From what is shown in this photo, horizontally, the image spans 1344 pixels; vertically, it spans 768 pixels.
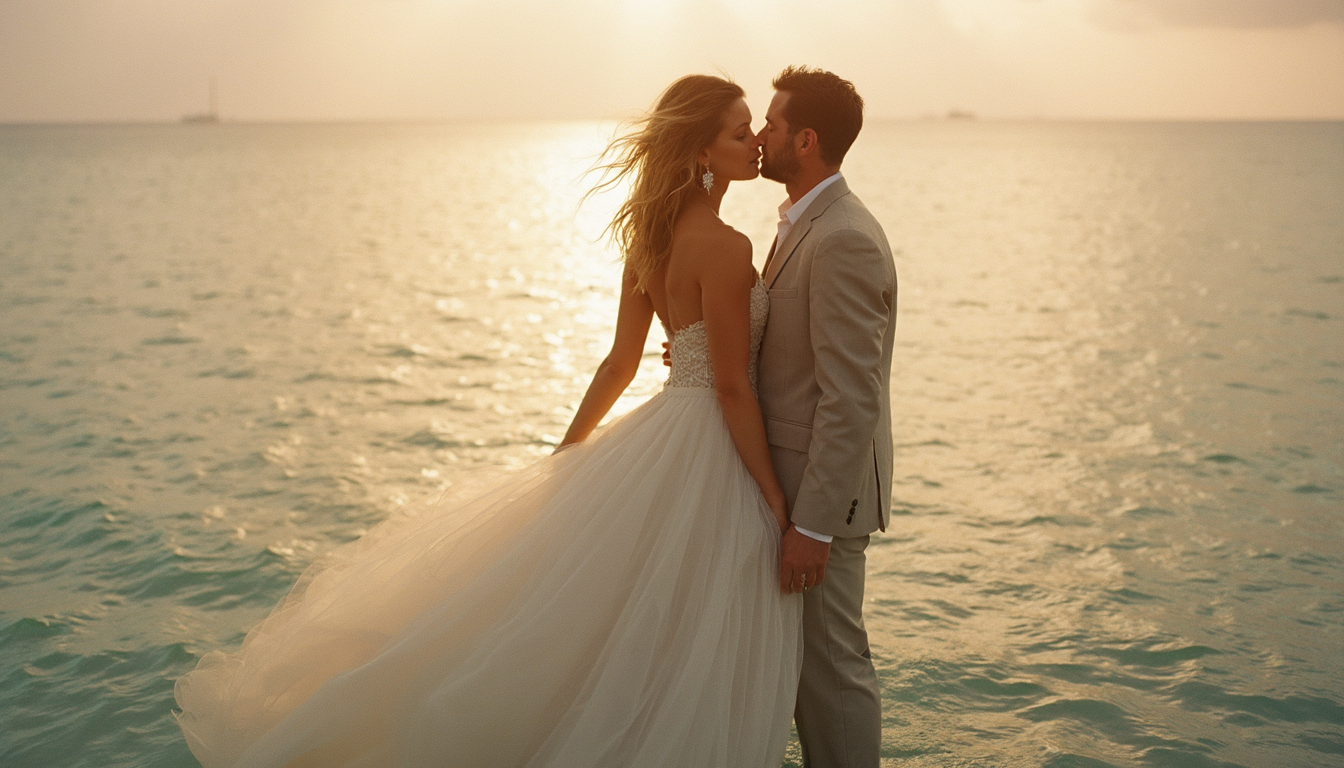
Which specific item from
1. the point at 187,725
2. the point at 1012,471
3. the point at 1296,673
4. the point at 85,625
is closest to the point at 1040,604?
the point at 1296,673

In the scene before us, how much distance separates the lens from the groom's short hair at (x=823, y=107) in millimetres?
3227

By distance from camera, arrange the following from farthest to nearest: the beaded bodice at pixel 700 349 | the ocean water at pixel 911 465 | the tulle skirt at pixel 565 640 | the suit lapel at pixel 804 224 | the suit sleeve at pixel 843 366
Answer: the ocean water at pixel 911 465, the beaded bodice at pixel 700 349, the suit lapel at pixel 804 224, the suit sleeve at pixel 843 366, the tulle skirt at pixel 565 640

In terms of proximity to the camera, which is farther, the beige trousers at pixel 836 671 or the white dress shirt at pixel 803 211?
the beige trousers at pixel 836 671

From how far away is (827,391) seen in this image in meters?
3.07

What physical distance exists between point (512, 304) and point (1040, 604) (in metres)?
12.7

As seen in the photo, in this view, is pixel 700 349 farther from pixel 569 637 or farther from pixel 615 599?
pixel 569 637

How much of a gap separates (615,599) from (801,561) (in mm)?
573

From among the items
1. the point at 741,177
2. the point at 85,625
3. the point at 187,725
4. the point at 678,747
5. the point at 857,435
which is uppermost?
the point at 741,177

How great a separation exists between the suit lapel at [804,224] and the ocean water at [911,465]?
1053mm

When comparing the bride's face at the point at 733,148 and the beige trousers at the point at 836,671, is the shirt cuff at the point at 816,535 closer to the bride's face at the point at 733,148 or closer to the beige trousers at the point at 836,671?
the beige trousers at the point at 836,671

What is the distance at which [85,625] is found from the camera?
219 inches

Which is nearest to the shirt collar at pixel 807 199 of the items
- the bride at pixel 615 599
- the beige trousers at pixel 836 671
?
the bride at pixel 615 599

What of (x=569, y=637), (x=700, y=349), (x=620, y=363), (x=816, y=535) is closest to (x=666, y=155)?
(x=700, y=349)

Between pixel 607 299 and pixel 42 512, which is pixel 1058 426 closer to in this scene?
pixel 42 512
